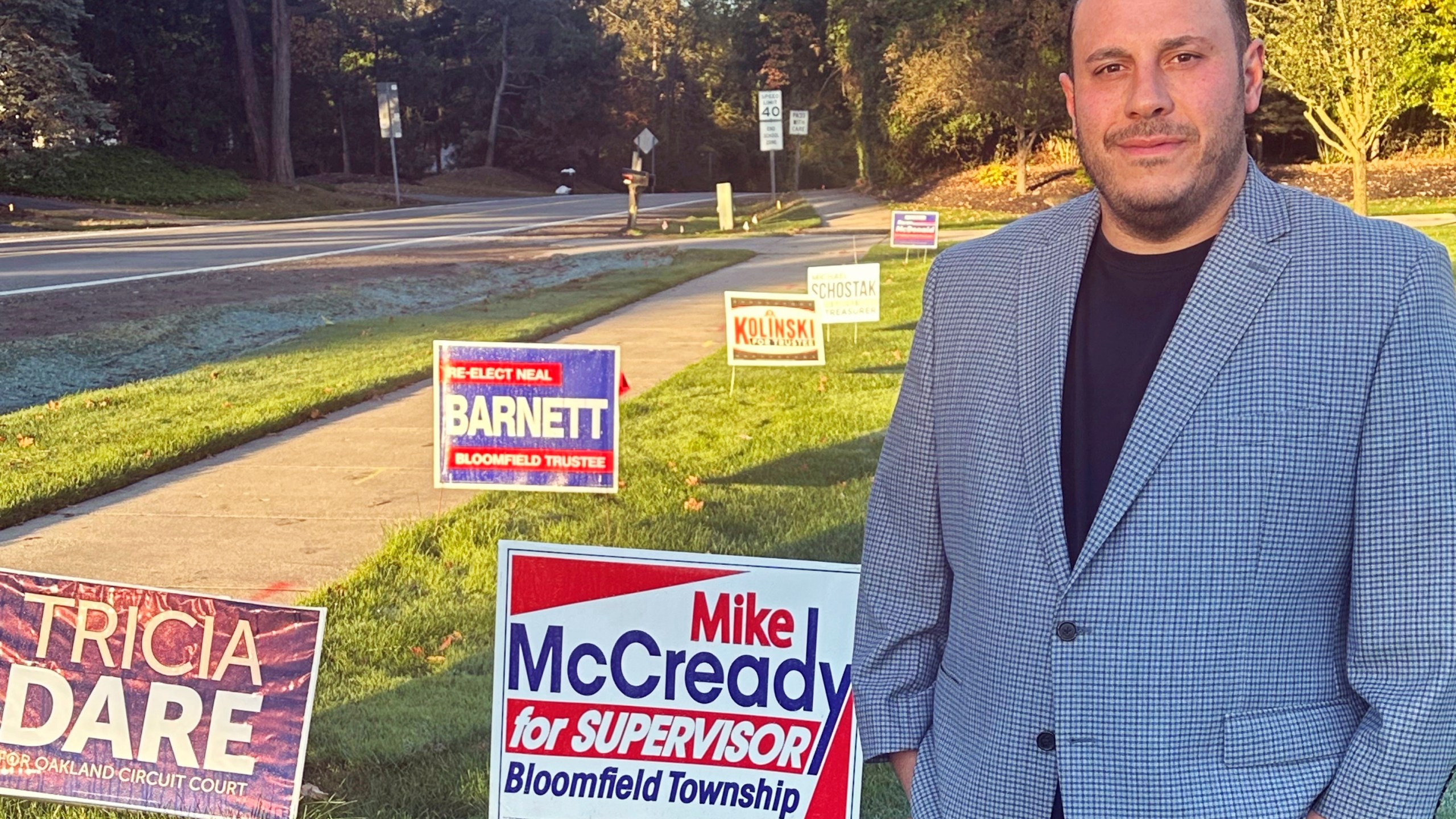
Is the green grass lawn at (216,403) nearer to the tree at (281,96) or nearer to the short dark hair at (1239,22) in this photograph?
the short dark hair at (1239,22)

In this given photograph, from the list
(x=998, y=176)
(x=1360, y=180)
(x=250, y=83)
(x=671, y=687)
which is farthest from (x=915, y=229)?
(x=250, y=83)

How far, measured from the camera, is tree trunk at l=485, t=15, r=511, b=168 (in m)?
64.5

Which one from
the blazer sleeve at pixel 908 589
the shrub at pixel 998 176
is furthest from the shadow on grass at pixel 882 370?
the shrub at pixel 998 176

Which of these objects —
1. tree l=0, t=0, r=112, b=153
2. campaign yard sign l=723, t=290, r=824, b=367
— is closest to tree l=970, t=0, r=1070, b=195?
tree l=0, t=0, r=112, b=153

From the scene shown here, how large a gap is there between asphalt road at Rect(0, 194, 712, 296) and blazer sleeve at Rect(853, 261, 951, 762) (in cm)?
1530

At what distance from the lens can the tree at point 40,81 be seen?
31766 millimetres

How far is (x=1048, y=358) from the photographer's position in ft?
6.71

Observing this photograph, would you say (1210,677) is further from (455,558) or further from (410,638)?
(455,558)

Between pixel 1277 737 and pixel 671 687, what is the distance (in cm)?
195

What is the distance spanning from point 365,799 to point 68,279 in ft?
48.8

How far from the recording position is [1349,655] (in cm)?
193

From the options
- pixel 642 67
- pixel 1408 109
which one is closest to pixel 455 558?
pixel 1408 109

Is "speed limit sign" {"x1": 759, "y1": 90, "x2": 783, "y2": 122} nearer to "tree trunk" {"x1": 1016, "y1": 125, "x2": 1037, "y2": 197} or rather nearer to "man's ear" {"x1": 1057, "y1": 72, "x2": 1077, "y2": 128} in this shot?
"tree trunk" {"x1": 1016, "y1": 125, "x2": 1037, "y2": 197}

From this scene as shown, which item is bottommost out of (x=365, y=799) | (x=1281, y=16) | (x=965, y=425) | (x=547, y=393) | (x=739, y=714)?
(x=365, y=799)
